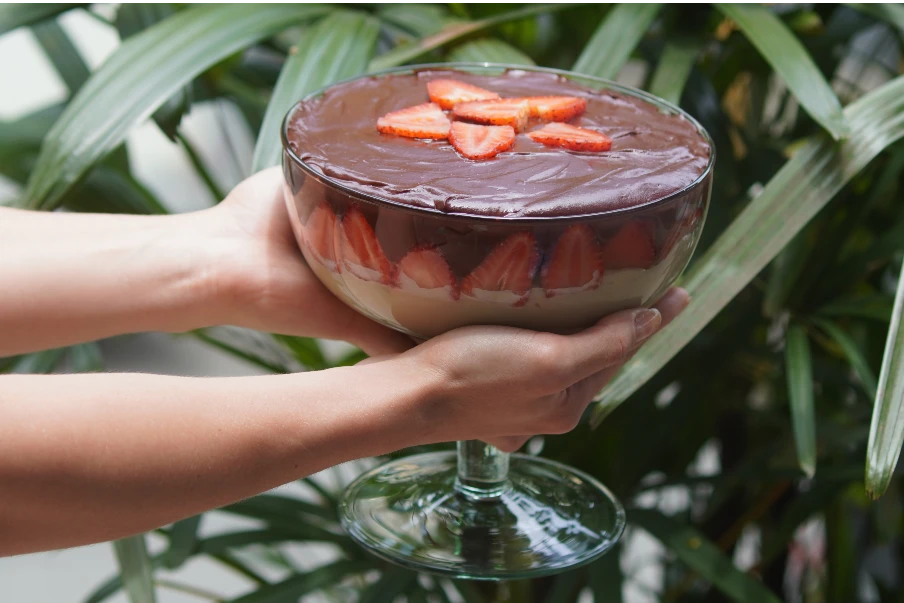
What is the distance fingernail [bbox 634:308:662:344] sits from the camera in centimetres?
51

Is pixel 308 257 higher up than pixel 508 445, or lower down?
higher up

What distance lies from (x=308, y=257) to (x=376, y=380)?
3.3 inches

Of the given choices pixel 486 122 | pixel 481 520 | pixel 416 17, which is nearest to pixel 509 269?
pixel 486 122

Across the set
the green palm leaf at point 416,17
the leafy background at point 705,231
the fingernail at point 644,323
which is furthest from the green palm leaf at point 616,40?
the fingernail at point 644,323

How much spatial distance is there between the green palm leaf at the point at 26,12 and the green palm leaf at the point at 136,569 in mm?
422

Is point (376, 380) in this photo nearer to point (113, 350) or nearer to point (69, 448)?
point (69, 448)

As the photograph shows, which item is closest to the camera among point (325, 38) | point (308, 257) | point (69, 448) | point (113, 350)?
point (69, 448)

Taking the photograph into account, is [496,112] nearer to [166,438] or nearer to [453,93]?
[453,93]

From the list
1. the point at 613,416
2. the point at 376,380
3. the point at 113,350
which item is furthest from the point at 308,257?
the point at 113,350

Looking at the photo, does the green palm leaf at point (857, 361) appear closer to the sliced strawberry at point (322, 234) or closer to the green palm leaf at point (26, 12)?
the sliced strawberry at point (322, 234)

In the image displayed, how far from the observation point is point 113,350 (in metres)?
1.96

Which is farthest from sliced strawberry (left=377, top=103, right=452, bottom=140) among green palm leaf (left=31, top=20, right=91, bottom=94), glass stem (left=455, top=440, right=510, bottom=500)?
green palm leaf (left=31, top=20, right=91, bottom=94)

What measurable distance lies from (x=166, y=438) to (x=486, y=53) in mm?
439

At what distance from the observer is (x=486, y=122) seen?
54cm
